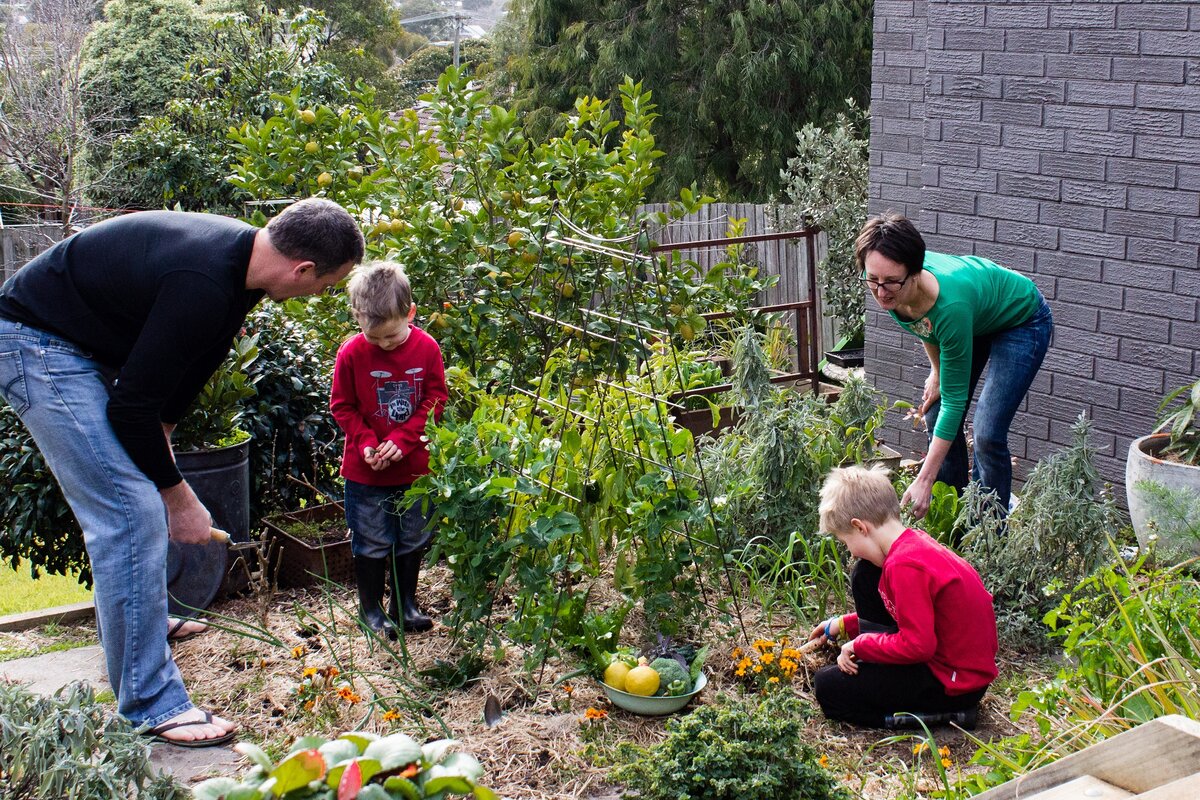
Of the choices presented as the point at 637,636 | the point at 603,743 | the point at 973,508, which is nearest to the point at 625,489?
the point at 637,636

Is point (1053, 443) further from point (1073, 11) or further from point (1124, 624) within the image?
point (1124, 624)

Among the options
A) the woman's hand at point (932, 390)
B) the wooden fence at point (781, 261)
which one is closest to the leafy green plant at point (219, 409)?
the woman's hand at point (932, 390)

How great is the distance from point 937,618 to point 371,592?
1.89 meters

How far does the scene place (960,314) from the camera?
12.3 feet

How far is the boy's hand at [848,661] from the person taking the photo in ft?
Result: 10.4

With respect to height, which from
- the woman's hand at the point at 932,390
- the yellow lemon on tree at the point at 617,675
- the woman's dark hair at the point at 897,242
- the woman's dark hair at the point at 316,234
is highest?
the woman's dark hair at the point at 316,234

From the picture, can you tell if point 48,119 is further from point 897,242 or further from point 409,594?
point 897,242

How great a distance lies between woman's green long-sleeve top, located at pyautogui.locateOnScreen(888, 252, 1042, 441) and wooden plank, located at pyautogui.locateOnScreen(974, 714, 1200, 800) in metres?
1.91

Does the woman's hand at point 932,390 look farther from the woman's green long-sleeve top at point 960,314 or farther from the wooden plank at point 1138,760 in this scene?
the wooden plank at point 1138,760

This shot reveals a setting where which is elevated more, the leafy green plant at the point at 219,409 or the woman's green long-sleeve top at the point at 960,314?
the woman's green long-sleeve top at the point at 960,314

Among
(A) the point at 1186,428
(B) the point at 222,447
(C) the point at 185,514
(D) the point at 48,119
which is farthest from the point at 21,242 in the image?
(A) the point at 1186,428

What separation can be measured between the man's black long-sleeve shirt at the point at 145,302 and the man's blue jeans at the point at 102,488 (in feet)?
0.18

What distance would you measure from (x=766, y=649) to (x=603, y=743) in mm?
600

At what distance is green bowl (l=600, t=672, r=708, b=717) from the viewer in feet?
10.4
